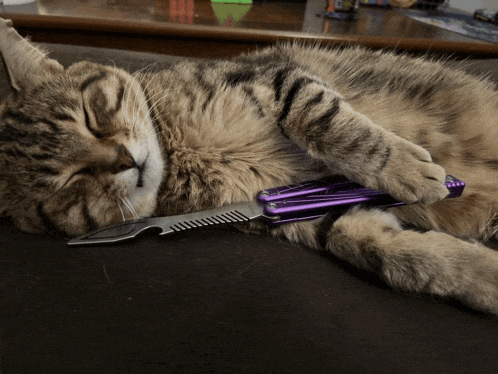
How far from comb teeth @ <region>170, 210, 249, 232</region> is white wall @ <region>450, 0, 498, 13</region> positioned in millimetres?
2365

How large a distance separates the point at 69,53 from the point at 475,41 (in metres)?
1.72

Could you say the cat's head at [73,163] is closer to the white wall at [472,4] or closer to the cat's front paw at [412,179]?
the cat's front paw at [412,179]

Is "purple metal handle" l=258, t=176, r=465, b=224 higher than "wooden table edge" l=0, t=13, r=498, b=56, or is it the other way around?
"wooden table edge" l=0, t=13, r=498, b=56

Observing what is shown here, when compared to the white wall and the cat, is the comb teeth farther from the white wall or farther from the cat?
the white wall

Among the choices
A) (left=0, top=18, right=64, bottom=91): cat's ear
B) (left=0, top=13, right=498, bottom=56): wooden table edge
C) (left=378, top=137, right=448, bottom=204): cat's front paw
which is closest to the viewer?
(left=378, top=137, right=448, bottom=204): cat's front paw

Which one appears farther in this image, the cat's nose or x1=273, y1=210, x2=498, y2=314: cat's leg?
the cat's nose

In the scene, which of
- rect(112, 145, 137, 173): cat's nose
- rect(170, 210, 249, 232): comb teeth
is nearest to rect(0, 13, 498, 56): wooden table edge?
rect(112, 145, 137, 173): cat's nose

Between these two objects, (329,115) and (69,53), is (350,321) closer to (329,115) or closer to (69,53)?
(329,115)

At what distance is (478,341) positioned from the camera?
60cm

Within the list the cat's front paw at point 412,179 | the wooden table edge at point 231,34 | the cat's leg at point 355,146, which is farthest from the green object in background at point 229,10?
the cat's front paw at point 412,179

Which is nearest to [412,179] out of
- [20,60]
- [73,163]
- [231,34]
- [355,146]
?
[355,146]

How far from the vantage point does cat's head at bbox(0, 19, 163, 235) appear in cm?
86

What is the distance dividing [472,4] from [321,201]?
7.42 feet

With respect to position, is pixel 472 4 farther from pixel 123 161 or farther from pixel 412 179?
pixel 123 161
